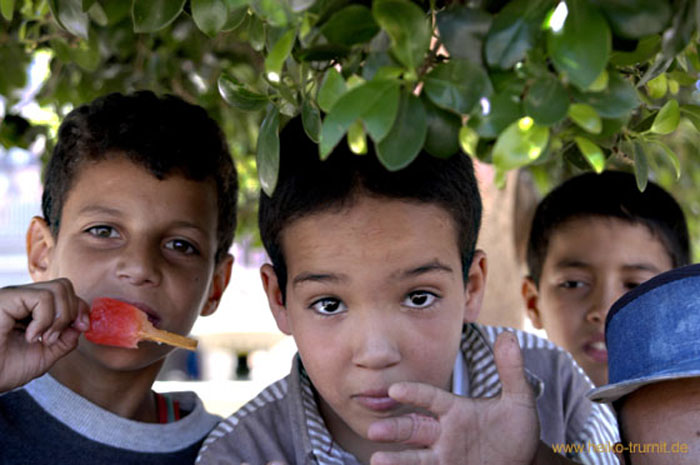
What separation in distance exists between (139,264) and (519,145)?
141 centimetres

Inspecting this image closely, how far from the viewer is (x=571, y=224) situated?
10.1ft

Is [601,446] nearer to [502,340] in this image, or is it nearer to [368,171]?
[502,340]

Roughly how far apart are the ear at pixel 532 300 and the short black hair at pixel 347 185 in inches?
54.9

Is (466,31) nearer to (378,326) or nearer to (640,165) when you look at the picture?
(640,165)

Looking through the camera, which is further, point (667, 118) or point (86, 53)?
point (86, 53)

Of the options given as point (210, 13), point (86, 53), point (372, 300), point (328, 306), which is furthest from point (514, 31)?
point (86, 53)

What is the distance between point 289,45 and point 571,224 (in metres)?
2.26

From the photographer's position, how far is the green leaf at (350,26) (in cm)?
98

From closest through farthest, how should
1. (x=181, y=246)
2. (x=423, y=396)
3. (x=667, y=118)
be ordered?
(x=667, y=118)
(x=423, y=396)
(x=181, y=246)

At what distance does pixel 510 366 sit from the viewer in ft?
5.04

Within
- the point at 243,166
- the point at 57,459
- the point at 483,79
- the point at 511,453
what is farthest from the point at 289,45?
the point at 243,166

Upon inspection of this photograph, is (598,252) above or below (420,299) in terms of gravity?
above

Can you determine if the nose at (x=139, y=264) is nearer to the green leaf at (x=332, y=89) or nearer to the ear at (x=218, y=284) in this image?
the ear at (x=218, y=284)

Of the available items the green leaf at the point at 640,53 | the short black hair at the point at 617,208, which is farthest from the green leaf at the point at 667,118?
the short black hair at the point at 617,208
